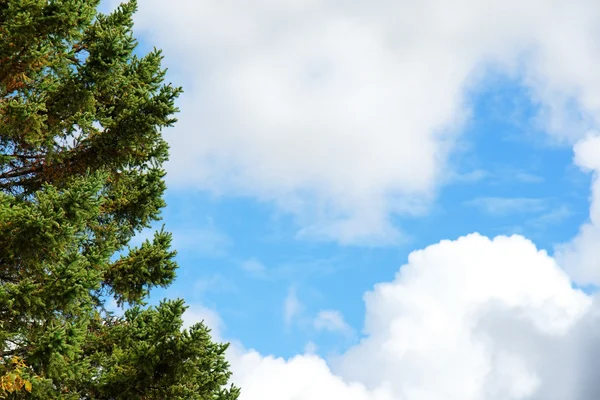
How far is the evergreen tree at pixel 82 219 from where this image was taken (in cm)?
1265

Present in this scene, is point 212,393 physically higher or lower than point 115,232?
lower

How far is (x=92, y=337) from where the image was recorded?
16.7 m

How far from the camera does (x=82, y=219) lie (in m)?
13.2

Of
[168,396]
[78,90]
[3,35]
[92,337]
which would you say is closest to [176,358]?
[168,396]

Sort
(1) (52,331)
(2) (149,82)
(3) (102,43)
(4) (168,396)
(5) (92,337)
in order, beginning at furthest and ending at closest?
(2) (149,82)
(5) (92,337)
(3) (102,43)
(4) (168,396)
(1) (52,331)

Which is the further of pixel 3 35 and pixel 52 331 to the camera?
pixel 3 35

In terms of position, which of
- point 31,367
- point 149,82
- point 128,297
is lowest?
point 31,367

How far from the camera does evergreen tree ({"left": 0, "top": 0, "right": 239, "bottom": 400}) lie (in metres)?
12.6

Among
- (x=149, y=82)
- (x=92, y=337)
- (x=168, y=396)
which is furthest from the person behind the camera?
(x=149, y=82)

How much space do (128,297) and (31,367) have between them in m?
5.23

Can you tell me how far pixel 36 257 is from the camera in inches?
510

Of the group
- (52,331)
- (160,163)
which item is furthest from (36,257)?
(160,163)

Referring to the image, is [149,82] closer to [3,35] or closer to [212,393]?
[3,35]

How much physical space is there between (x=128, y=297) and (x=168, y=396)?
4807mm
